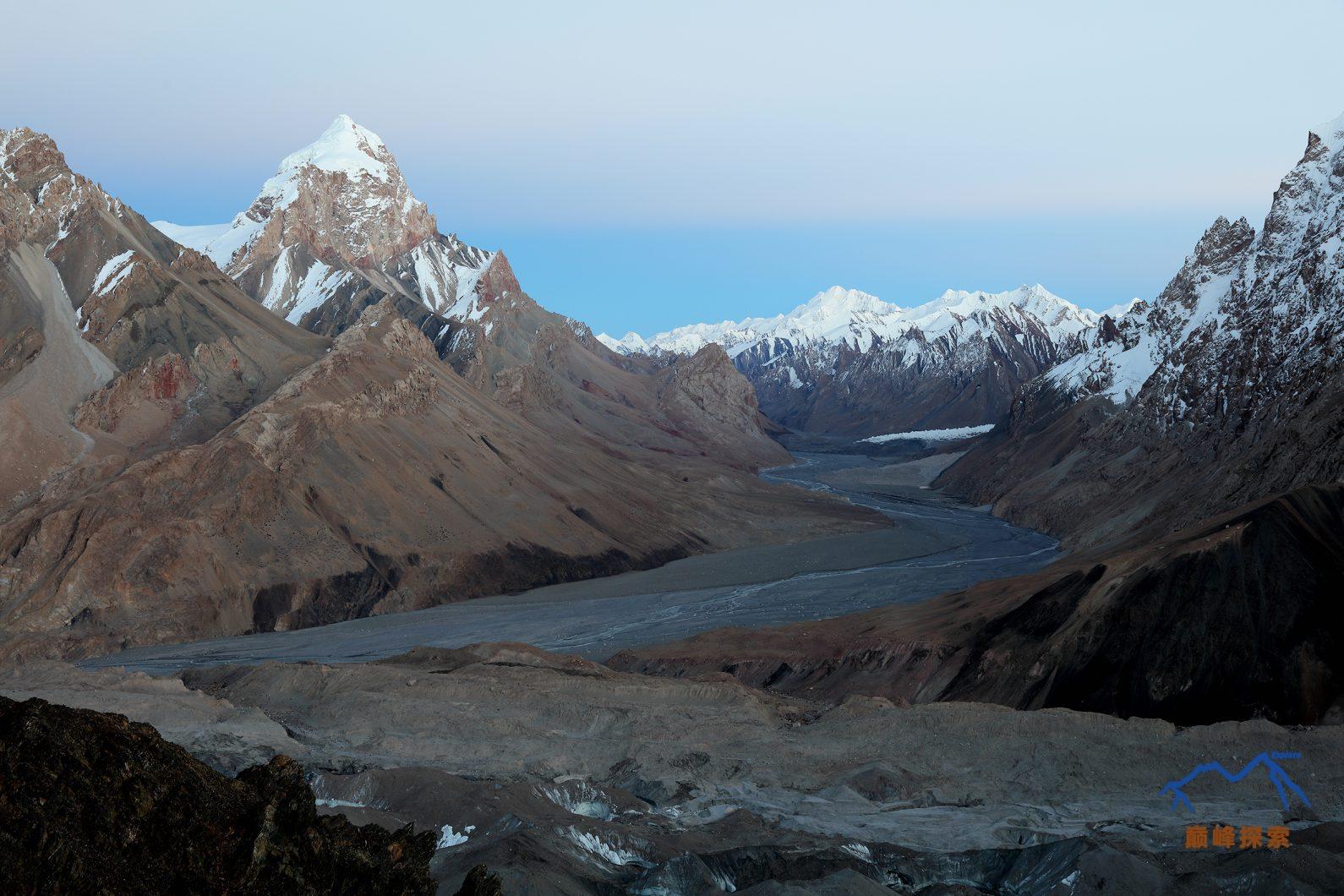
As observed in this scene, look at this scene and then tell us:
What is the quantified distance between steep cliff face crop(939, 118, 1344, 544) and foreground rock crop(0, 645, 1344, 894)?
32798 mm

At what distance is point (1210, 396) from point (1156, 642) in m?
68.4

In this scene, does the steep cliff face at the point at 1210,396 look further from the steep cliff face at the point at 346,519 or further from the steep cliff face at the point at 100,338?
the steep cliff face at the point at 100,338

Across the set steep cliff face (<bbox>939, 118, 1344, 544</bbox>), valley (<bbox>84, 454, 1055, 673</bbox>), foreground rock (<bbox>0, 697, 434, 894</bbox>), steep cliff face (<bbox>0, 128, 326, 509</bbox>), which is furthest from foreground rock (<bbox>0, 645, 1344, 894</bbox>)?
steep cliff face (<bbox>0, 128, 326, 509</bbox>)

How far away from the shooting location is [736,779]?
32.9 meters

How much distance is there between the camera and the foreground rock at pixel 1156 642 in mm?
39875

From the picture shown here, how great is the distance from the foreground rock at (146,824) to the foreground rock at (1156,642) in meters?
32.3

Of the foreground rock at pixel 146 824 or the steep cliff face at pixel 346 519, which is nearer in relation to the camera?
the foreground rock at pixel 146 824

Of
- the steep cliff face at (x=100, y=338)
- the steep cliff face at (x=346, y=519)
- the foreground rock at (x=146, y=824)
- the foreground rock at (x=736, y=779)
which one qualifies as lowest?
the foreground rock at (x=736, y=779)

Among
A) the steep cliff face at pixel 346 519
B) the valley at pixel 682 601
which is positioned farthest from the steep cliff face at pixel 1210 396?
the steep cliff face at pixel 346 519

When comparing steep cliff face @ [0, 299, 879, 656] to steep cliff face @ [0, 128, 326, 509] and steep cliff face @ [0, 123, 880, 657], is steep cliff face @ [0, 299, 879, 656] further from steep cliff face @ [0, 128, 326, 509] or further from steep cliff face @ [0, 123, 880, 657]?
steep cliff face @ [0, 128, 326, 509]

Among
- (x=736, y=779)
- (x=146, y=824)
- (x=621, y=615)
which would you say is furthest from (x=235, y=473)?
(x=146, y=824)

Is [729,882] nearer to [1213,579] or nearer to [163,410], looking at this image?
[1213,579]

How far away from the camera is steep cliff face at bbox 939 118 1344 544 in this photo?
7256 centimetres

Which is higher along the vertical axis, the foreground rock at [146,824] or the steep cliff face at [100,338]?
the steep cliff face at [100,338]
